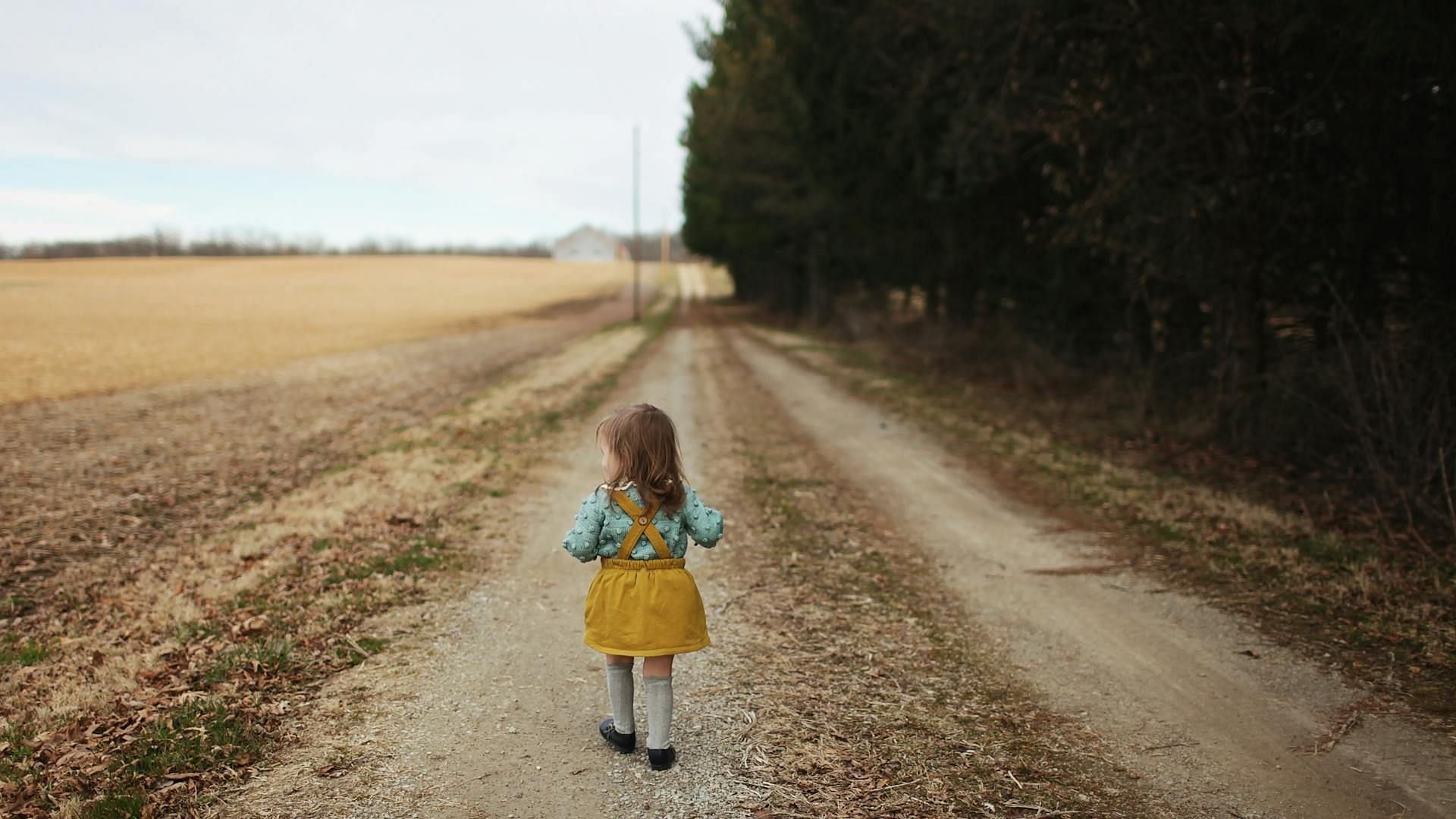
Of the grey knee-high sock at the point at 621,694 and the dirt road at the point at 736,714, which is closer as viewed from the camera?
the dirt road at the point at 736,714

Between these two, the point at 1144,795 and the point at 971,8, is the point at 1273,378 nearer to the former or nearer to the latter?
the point at 971,8

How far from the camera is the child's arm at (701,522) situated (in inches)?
142

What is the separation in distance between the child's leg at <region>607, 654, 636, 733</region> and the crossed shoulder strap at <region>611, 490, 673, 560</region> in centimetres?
51

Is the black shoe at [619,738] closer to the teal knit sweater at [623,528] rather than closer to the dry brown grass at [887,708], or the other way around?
the dry brown grass at [887,708]

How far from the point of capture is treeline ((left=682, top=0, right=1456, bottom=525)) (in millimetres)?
7574

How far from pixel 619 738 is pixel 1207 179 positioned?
9.45 metres

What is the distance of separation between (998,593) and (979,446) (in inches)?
204

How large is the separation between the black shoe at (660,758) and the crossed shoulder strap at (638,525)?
82cm

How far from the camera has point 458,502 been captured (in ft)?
26.9

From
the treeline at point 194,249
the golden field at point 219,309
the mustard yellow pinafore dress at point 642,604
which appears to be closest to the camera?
the mustard yellow pinafore dress at point 642,604

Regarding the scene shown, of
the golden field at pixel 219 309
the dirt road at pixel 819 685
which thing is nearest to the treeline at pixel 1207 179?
the dirt road at pixel 819 685

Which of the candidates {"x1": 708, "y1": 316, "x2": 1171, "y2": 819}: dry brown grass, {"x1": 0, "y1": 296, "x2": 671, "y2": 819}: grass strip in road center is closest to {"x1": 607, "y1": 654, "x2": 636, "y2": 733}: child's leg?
{"x1": 708, "y1": 316, "x2": 1171, "y2": 819}: dry brown grass

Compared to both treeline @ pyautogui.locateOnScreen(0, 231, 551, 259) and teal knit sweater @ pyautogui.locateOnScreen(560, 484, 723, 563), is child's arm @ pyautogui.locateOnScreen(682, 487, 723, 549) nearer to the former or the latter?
teal knit sweater @ pyautogui.locateOnScreen(560, 484, 723, 563)

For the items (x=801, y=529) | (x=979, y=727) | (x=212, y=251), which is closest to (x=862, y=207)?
(x=801, y=529)
